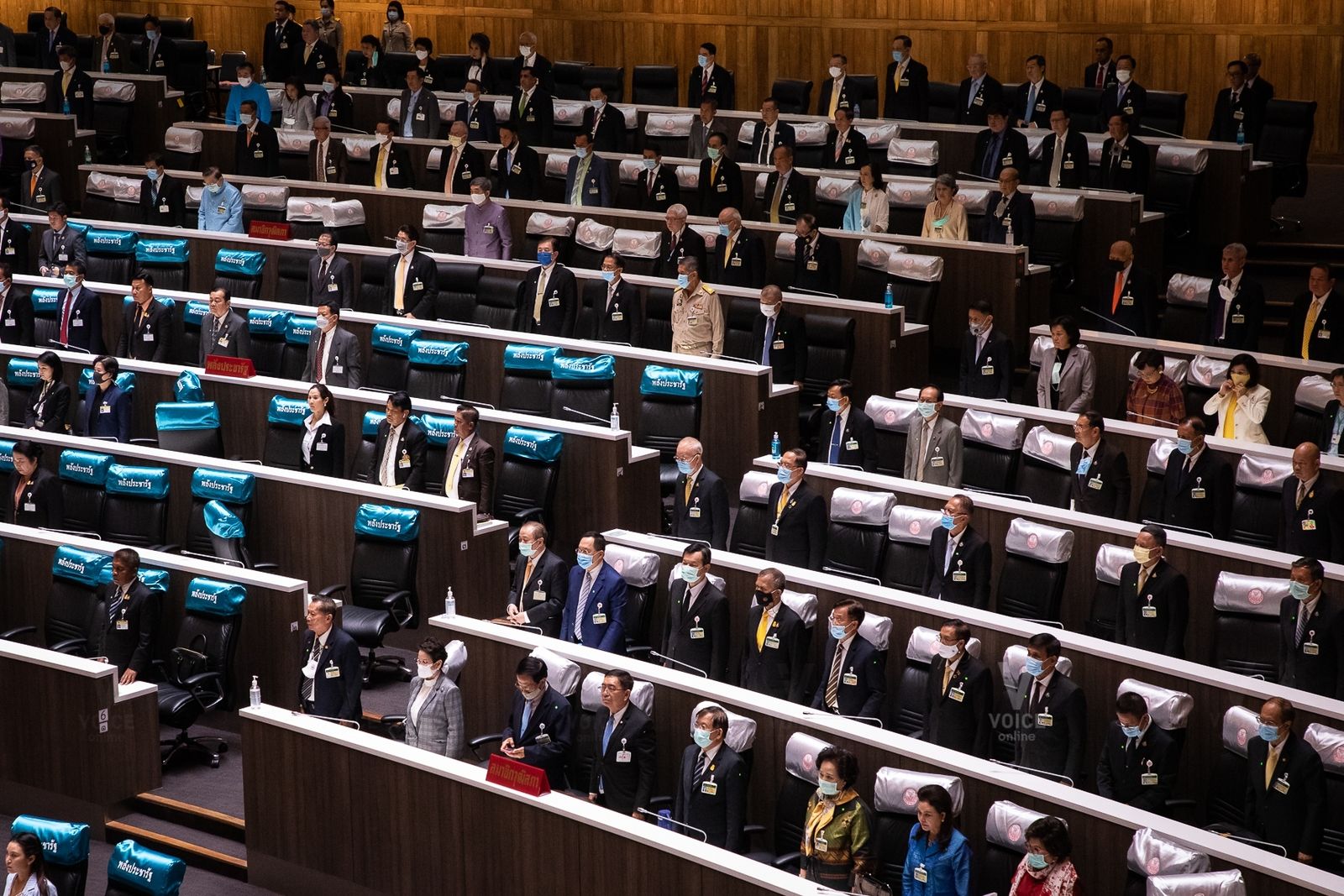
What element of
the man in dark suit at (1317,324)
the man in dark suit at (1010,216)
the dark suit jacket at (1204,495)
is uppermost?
the man in dark suit at (1010,216)

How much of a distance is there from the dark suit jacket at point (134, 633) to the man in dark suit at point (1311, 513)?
4908mm

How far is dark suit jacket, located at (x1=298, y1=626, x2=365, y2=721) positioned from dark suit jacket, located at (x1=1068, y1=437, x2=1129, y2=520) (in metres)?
3.26

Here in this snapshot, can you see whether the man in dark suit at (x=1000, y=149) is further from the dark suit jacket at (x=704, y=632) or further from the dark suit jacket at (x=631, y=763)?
the dark suit jacket at (x=631, y=763)

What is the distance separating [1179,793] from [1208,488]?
169 centimetres

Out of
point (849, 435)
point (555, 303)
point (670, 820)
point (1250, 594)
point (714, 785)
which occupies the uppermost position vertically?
point (555, 303)

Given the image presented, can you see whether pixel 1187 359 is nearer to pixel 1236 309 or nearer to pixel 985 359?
pixel 1236 309

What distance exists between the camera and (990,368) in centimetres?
874

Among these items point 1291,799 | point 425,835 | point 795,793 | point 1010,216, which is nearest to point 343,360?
point 425,835

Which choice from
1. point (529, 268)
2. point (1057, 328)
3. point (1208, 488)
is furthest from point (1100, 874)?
point (529, 268)

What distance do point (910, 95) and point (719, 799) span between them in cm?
781

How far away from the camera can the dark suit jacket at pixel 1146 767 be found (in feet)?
18.9

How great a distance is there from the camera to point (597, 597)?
702 centimetres

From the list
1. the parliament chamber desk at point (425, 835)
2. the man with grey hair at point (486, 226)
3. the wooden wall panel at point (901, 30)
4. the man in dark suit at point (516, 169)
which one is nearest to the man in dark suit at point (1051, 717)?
the parliament chamber desk at point (425, 835)

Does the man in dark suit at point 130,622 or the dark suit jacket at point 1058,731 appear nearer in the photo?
the dark suit jacket at point 1058,731
